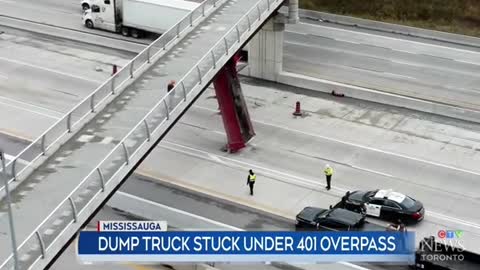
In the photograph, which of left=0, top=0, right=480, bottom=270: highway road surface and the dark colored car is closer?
the dark colored car

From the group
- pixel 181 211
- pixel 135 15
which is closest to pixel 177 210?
pixel 181 211

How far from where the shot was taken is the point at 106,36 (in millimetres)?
52375

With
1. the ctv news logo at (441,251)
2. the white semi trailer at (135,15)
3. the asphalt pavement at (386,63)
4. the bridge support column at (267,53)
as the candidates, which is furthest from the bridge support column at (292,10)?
the ctv news logo at (441,251)

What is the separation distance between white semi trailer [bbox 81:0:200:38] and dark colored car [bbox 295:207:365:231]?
2298cm

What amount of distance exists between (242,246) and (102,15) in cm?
3372

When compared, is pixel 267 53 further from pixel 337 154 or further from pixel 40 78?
pixel 40 78

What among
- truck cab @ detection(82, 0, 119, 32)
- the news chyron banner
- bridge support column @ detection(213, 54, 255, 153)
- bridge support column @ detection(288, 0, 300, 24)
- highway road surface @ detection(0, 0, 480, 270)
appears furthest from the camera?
truck cab @ detection(82, 0, 119, 32)

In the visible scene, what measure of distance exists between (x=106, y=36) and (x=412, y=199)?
28.7 metres

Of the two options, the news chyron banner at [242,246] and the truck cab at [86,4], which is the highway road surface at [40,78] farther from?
the news chyron banner at [242,246]

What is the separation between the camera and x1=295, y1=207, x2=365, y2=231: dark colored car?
27.8 metres

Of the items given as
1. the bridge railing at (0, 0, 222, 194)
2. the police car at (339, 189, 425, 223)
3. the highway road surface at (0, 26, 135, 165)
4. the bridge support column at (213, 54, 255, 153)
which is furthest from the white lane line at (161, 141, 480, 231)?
the highway road surface at (0, 26, 135, 165)

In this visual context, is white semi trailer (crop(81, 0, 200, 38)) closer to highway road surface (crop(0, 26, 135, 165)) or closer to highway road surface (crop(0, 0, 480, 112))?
highway road surface (crop(0, 0, 480, 112))

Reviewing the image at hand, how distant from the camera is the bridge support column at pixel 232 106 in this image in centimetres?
3459

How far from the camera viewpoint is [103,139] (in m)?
26.1
